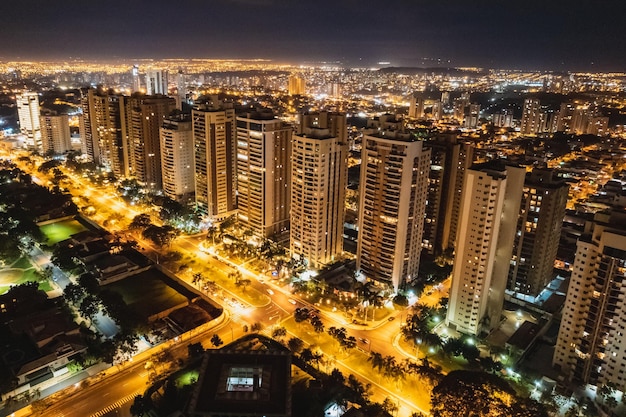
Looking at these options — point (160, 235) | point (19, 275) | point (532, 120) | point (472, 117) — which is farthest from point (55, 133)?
point (532, 120)

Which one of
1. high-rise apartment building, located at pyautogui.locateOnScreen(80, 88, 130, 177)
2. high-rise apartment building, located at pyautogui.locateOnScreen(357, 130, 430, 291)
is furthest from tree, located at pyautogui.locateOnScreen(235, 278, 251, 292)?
high-rise apartment building, located at pyautogui.locateOnScreen(80, 88, 130, 177)

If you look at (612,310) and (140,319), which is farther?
(140,319)

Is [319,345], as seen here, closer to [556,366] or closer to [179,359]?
[179,359]

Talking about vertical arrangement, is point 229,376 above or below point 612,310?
below

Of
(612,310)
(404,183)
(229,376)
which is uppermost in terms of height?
(404,183)

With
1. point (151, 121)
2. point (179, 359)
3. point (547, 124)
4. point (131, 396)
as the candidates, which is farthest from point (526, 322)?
point (547, 124)

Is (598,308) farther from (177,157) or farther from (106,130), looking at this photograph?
(106,130)

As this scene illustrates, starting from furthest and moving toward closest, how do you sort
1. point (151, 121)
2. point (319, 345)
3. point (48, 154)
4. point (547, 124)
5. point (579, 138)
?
point (547, 124)
point (579, 138)
point (48, 154)
point (151, 121)
point (319, 345)

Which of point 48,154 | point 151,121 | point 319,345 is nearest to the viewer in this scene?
point 319,345
